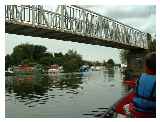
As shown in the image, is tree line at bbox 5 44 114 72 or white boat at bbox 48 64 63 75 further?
white boat at bbox 48 64 63 75

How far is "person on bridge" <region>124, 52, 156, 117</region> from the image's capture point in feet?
8.89

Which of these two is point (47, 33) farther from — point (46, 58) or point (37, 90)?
point (46, 58)

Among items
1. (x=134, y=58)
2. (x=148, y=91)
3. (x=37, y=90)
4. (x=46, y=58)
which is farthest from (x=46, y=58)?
(x=148, y=91)

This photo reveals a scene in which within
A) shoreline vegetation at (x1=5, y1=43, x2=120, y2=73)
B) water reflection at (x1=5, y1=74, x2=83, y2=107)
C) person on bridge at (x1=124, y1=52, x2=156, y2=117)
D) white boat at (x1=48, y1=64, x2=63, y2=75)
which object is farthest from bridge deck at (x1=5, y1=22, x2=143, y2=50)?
white boat at (x1=48, y1=64, x2=63, y2=75)

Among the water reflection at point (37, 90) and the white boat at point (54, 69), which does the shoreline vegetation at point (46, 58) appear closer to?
the white boat at point (54, 69)

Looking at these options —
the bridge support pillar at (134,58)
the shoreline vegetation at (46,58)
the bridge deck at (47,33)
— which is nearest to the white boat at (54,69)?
the shoreline vegetation at (46,58)

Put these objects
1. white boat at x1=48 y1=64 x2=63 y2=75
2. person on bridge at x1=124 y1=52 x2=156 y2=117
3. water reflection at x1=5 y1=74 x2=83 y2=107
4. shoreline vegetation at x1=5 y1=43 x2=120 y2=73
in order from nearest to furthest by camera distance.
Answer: person on bridge at x1=124 y1=52 x2=156 y2=117
water reflection at x1=5 y1=74 x2=83 y2=107
shoreline vegetation at x1=5 y1=43 x2=120 y2=73
white boat at x1=48 y1=64 x2=63 y2=75

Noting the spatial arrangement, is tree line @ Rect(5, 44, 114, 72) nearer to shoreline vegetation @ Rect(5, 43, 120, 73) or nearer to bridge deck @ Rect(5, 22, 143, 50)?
shoreline vegetation @ Rect(5, 43, 120, 73)

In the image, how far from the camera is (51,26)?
19047mm

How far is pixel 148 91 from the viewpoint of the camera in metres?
2.73

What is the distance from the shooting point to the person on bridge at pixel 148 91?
8.89 feet

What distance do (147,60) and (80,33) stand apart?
62.5 ft
